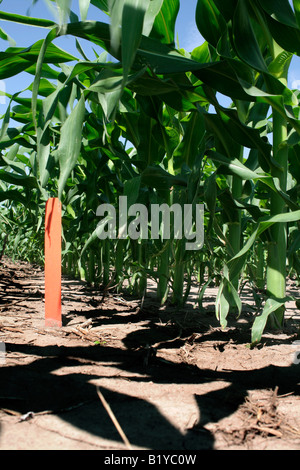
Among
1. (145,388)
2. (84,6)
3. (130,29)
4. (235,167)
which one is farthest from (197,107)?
(145,388)

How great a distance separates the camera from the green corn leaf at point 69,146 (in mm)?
886

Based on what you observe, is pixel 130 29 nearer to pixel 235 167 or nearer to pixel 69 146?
pixel 69 146

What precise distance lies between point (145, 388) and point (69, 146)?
0.61 m

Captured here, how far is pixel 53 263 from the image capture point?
1405 mm

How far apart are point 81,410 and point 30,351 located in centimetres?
45

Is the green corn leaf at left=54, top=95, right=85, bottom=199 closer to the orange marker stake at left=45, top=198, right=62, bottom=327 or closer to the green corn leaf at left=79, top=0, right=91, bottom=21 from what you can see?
the green corn leaf at left=79, top=0, right=91, bottom=21

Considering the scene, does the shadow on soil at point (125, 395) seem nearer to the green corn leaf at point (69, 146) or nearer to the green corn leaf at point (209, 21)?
the green corn leaf at point (69, 146)

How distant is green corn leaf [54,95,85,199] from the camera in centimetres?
89

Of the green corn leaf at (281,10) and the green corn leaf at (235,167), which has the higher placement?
the green corn leaf at (281,10)

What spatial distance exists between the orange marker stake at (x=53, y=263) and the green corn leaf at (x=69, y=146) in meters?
0.53

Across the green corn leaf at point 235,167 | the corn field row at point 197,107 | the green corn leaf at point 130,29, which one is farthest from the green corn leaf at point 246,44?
the green corn leaf at point 130,29

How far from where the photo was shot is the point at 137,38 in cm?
46
